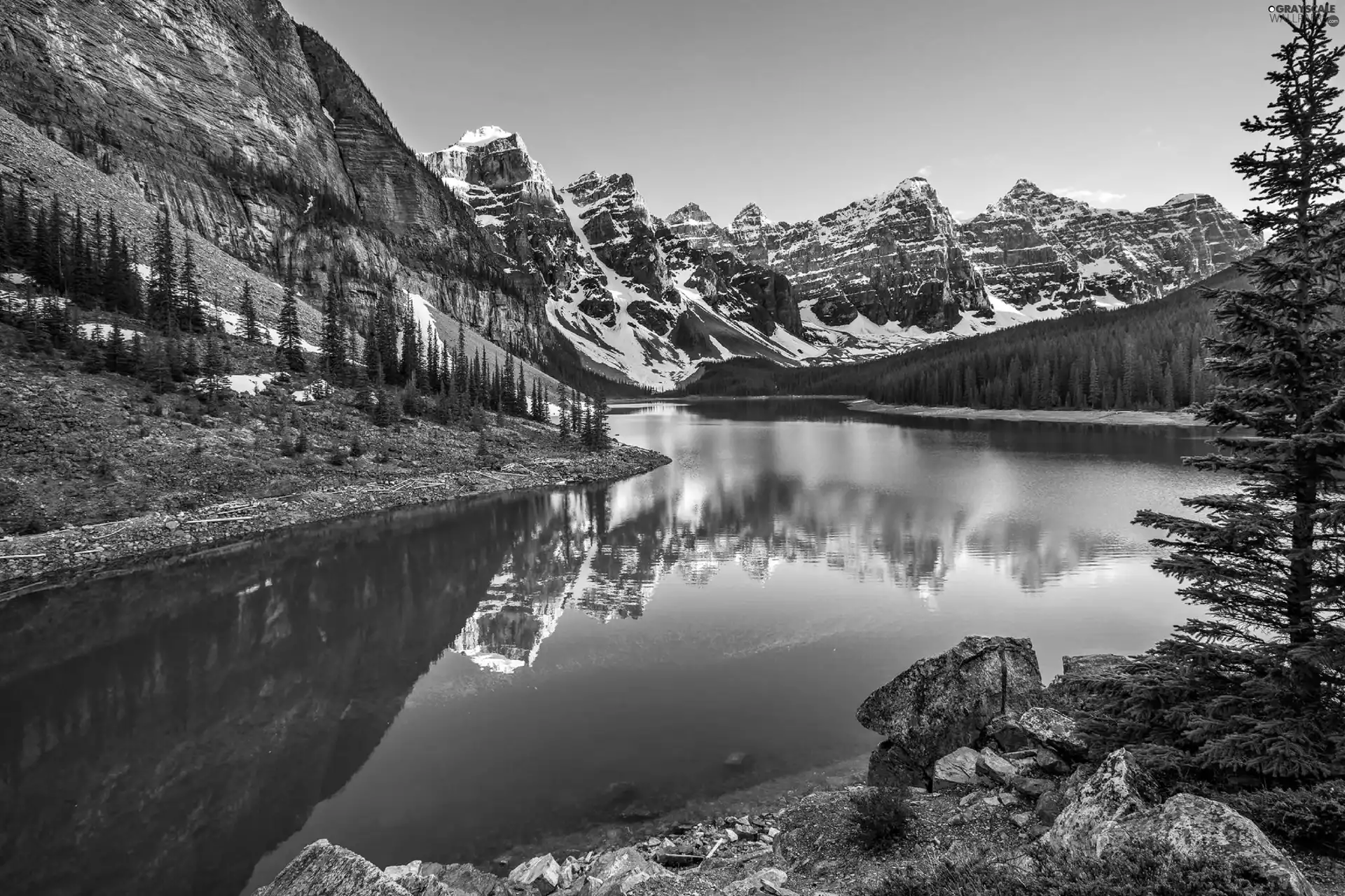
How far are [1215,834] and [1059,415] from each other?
103 metres

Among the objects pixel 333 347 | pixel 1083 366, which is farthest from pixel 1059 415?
pixel 333 347

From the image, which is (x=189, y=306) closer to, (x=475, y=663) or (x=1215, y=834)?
(x=475, y=663)

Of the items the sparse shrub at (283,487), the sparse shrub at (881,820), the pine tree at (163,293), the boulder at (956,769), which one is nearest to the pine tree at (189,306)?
the pine tree at (163,293)

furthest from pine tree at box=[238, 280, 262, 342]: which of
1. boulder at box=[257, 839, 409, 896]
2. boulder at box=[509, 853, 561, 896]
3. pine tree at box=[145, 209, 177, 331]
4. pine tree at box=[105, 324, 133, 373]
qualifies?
boulder at box=[257, 839, 409, 896]

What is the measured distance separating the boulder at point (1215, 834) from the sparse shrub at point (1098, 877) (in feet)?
0.20

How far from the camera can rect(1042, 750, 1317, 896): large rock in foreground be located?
4000 mm

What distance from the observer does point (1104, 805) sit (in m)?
5.29

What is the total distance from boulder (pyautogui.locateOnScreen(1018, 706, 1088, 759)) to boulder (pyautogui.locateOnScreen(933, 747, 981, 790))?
930 mm

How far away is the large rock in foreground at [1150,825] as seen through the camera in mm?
4000

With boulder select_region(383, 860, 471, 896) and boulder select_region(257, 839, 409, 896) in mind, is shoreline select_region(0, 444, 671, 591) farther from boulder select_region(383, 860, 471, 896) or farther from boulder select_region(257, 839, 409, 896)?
boulder select_region(257, 839, 409, 896)

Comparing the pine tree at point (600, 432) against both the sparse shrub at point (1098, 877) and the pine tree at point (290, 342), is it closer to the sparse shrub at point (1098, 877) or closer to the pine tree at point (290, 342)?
the pine tree at point (290, 342)

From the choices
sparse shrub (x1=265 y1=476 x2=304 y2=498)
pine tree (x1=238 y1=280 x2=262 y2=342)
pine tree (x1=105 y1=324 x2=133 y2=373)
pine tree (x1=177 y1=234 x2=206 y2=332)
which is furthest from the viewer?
pine tree (x1=238 y1=280 x2=262 y2=342)

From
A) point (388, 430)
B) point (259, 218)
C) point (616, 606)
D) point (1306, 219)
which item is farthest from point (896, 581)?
point (259, 218)

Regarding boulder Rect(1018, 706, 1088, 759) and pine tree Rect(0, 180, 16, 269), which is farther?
pine tree Rect(0, 180, 16, 269)
